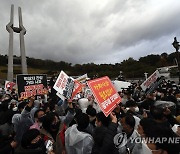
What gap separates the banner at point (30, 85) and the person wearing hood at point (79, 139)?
3098 mm

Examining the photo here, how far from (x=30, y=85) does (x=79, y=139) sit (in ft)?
12.3

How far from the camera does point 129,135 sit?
2922mm

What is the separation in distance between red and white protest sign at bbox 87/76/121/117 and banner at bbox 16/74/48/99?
3.01 metres

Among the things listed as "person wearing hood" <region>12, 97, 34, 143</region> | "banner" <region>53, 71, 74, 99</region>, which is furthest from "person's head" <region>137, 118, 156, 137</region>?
"banner" <region>53, 71, 74, 99</region>

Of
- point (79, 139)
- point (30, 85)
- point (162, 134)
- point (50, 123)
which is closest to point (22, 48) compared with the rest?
point (30, 85)

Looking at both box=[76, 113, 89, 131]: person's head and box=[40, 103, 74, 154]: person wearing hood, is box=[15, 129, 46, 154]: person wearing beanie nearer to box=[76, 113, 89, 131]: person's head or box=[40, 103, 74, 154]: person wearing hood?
box=[40, 103, 74, 154]: person wearing hood

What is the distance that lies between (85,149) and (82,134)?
0.63 feet

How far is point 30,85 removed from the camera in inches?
242

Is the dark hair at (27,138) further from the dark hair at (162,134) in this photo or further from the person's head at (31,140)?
the dark hair at (162,134)

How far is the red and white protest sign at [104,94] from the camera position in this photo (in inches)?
122

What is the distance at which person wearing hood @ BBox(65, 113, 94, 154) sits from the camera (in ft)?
9.09

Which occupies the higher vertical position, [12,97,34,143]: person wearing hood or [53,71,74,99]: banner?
[53,71,74,99]: banner

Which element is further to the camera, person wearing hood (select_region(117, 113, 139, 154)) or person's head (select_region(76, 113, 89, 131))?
person's head (select_region(76, 113, 89, 131))

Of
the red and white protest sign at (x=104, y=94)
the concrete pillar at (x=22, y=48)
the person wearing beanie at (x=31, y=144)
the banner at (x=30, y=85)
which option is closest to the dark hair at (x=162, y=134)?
the red and white protest sign at (x=104, y=94)
